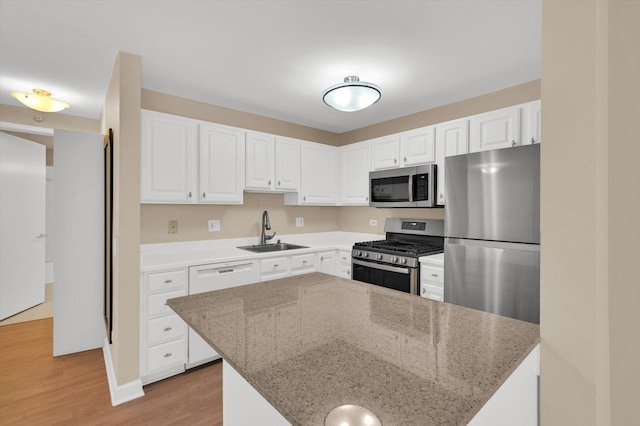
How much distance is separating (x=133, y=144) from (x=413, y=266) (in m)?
2.42

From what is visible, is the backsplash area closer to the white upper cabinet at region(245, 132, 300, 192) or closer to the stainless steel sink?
the stainless steel sink

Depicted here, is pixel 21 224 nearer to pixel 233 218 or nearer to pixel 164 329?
pixel 233 218

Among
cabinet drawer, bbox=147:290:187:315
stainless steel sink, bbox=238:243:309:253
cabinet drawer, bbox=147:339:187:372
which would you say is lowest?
cabinet drawer, bbox=147:339:187:372

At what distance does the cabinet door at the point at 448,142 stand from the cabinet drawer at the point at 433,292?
804 mm

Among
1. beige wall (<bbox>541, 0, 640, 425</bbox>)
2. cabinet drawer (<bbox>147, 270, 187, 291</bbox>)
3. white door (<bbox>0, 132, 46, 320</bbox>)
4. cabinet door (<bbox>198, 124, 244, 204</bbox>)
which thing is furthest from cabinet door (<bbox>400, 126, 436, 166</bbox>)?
white door (<bbox>0, 132, 46, 320</bbox>)

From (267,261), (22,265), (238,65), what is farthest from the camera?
(22,265)

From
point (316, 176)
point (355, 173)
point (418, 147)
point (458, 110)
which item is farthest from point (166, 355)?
point (458, 110)

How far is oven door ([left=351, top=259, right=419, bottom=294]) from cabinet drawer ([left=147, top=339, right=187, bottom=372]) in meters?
1.73

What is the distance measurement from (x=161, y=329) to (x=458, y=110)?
3380mm

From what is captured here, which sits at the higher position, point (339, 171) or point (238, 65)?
point (238, 65)

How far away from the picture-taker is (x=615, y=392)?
35.9 inches

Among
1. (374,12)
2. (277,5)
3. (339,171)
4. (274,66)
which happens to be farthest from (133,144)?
(339,171)

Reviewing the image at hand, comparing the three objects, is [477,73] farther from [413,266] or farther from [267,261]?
Result: [267,261]

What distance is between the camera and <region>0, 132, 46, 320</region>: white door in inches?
133
